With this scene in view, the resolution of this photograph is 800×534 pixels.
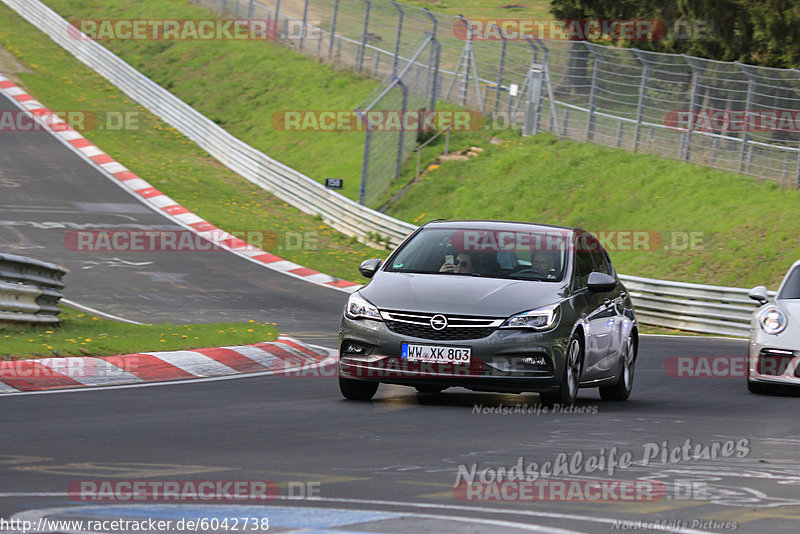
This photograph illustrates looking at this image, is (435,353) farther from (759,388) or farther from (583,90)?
(583,90)

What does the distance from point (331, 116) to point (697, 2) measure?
12.2m

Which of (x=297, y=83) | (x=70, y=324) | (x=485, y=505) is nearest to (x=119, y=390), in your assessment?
(x=70, y=324)

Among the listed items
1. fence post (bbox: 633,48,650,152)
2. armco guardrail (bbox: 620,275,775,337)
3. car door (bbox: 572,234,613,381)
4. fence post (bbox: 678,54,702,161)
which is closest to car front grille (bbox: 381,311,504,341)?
car door (bbox: 572,234,613,381)

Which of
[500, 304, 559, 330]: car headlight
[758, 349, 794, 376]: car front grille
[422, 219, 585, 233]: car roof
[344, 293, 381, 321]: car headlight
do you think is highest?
[422, 219, 585, 233]: car roof

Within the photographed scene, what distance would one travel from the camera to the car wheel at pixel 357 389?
33.7ft

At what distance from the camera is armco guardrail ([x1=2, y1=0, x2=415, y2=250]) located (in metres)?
30.0

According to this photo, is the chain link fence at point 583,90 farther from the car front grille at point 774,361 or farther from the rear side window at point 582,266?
the rear side window at point 582,266

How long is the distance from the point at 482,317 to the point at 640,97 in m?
21.4

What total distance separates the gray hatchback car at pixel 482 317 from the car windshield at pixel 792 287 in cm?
262

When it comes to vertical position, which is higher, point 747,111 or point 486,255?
point 747,111

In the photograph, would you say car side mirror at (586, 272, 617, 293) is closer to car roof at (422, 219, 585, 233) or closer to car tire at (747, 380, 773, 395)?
car roof at (422, 219, 585, 233)

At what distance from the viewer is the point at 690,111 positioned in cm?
2888

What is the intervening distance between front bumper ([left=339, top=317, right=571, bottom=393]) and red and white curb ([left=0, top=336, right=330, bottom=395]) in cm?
241

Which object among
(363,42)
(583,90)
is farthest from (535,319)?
(363,42)
